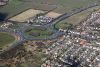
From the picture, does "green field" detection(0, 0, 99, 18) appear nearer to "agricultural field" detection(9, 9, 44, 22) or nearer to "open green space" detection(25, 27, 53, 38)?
"agricultural field" detection(9, 9, 44, 22)

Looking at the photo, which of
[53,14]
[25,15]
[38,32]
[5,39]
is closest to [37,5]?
[53,14]

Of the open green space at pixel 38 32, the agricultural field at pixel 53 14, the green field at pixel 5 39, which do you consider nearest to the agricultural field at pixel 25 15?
the agricultural field at pixel 53 14

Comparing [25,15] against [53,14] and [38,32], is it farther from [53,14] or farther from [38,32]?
[38,32]

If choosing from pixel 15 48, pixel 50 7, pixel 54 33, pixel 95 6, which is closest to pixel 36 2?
pixel 50 7

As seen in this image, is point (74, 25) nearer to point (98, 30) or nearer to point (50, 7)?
point (98, 30)

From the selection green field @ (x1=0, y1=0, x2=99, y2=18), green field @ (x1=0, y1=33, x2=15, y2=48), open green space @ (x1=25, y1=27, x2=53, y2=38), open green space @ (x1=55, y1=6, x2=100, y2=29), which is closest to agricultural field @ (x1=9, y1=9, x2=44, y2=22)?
green field @ (x1=0, y1=0, x2=99, y2=18)

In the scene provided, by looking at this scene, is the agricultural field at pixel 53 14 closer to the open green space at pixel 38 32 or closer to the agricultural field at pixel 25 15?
the agricultural field at pixel 25 15

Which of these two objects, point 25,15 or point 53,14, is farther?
point 53,14
